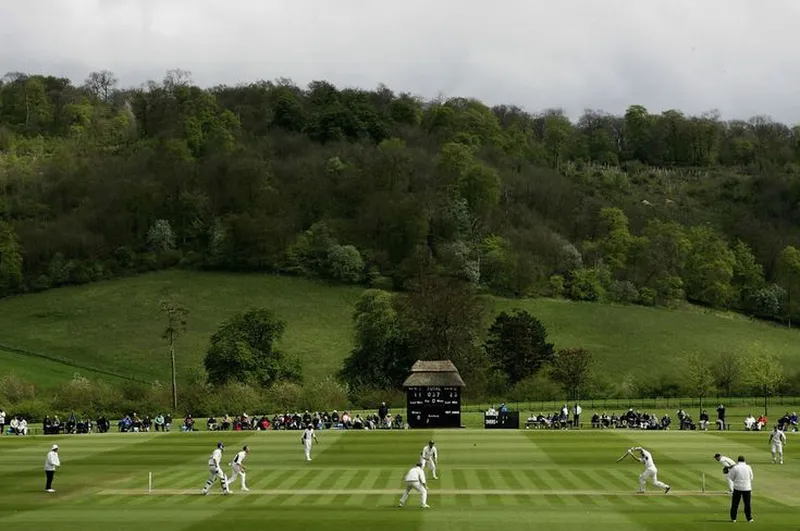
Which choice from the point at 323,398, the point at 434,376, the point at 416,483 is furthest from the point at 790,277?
the point at 416,483

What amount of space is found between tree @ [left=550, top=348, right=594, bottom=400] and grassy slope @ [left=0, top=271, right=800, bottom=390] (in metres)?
22.4

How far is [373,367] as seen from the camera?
116062 millimetres

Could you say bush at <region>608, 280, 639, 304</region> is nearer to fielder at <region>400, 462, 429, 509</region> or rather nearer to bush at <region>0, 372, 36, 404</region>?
bush at <region>0, 372, 36, 404</region>

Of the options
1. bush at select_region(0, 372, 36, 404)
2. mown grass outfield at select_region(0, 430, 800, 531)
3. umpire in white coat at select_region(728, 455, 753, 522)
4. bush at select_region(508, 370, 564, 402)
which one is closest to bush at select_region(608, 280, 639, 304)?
bush at select_region(508, 370, 564, 402)

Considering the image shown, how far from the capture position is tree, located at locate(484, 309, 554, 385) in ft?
383

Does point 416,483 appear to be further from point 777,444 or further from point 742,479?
point 777,444

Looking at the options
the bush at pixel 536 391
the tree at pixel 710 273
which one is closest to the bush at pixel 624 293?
the tree at pixel 710 273

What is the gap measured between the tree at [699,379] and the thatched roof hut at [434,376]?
92.8ft

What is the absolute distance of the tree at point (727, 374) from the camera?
109812mm

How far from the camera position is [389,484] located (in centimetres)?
4606

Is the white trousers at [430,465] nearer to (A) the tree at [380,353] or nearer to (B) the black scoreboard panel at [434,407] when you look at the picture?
(B) the black scoreboard panel at [434,407]

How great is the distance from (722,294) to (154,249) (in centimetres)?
8903

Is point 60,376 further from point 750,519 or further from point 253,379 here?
point 750,519

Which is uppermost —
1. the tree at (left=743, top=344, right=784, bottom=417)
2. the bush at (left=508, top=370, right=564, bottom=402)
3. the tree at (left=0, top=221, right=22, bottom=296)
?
the tree at (left=0, top=221, right=22, bottom=296)
